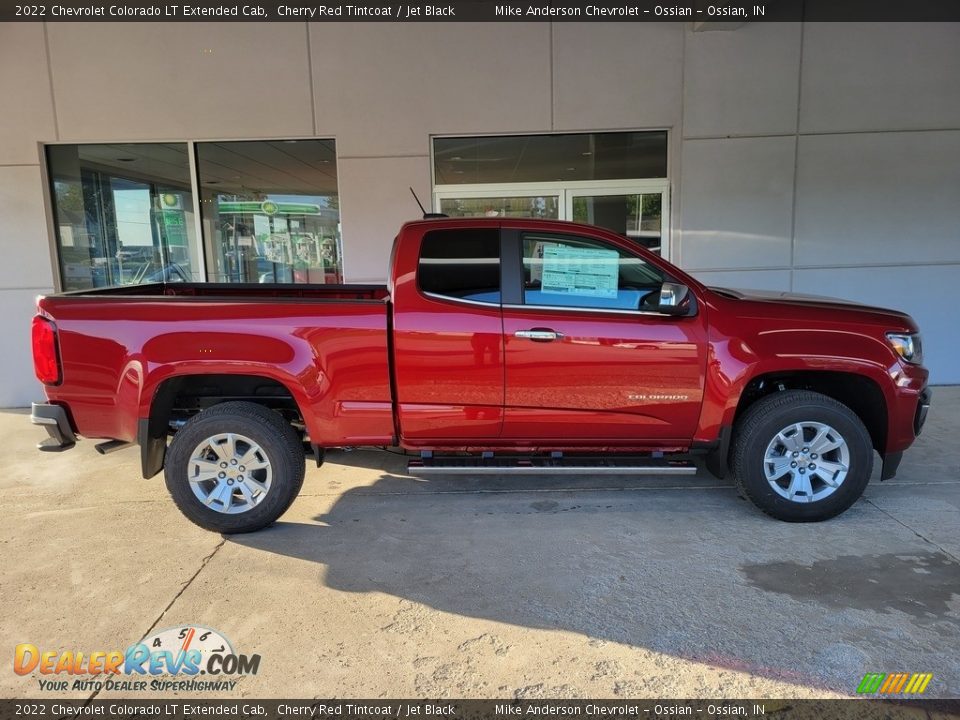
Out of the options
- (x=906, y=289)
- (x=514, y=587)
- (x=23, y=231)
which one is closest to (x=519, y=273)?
(x=514, y=587)

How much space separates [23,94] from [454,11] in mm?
5286

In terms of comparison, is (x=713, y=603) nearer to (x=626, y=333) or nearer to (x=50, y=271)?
(x=626, y=333)

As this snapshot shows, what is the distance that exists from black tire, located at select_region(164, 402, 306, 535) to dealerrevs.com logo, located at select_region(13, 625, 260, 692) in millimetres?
1022

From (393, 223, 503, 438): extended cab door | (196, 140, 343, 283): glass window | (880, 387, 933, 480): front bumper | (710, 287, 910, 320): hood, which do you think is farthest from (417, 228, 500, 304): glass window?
(196, 140, 343, 283): glass window

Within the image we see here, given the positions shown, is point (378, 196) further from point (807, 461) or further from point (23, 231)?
point (807, 461)

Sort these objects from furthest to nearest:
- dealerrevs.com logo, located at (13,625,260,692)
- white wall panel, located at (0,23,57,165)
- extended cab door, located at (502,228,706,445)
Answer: white wall panel, located at (0,23,57,165) < extended cab door, located at (502,228,706,445) < dealerrevs.com logo, located at (13,625,260,692)

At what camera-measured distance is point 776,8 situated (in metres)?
7.35

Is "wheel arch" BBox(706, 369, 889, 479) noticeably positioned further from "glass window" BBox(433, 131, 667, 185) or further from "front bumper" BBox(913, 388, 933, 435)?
"glass window" BBox(433, 131, 667, 185)

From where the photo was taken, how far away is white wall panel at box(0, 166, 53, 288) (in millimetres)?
7582

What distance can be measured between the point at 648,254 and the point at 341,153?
4.85 metres

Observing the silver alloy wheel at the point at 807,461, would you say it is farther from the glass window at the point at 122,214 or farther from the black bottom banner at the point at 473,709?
the glass window at the point at 122,214

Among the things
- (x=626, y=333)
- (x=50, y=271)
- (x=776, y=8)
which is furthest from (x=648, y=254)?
(x=50, y=271)

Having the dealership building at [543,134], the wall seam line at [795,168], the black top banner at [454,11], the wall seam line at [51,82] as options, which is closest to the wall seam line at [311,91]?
the dealership building at [543,134]

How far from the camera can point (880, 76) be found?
24.6 ft
